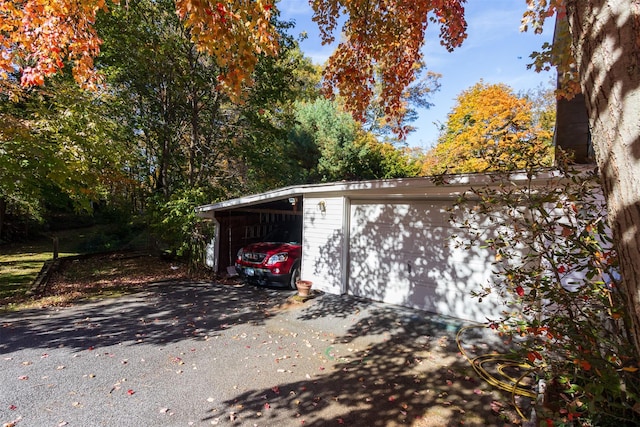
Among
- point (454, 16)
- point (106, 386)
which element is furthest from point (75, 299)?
point (454, 16)

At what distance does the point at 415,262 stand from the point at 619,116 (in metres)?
5.33

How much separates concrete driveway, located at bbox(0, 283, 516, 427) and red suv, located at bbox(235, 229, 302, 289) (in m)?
1.27

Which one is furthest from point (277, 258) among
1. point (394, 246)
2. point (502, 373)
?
point (502, 373)

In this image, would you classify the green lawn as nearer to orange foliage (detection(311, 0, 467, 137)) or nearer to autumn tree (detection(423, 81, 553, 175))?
orange foliage (detection(311, 0, 467, 137))

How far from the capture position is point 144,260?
12.4 metres

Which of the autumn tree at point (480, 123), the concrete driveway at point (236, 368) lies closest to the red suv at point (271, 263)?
the concrete driveway at point (236, 368)

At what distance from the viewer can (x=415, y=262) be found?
247 inches

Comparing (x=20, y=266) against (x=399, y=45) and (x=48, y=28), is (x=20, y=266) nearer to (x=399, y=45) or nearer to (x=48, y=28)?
(x=48, y=28)

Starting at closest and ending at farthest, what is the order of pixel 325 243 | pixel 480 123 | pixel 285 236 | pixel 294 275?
pixel 325 243 < pixel 294 275 < pixel 285 236 < pixel 480 123

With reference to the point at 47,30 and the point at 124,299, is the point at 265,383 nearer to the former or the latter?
the point at 124,299

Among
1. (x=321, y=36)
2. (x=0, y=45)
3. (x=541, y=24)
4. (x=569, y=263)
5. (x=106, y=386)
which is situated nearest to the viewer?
(x=569, y=263)

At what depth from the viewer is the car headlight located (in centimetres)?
777

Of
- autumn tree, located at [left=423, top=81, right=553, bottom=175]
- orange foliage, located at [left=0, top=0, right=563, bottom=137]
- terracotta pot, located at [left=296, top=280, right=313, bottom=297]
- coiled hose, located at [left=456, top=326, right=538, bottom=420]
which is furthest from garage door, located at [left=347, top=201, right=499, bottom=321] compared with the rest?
autumn tree, located at [left=423, top=81, right=553, bottom=175]

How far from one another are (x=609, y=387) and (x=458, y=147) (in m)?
17.0
